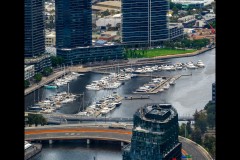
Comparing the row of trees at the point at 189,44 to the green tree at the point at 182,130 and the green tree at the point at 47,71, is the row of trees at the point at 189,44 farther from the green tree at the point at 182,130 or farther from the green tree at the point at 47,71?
the green tree at the point at 182,130

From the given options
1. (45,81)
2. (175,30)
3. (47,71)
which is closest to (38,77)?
(45,81)

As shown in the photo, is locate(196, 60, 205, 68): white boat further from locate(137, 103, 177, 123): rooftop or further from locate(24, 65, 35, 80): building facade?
locate(137, 103, 177, 123): rooftop

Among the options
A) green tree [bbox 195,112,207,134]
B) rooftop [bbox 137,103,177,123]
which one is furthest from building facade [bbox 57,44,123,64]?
rooftop [bbox 137,103,177,123]

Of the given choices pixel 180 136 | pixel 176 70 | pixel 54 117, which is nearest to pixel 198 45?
pixel 176 70

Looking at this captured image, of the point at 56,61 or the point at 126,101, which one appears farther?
the point at 56,61

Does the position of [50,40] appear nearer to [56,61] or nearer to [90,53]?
[90,53]

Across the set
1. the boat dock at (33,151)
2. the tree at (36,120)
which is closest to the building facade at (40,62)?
the tree at (36,120)
